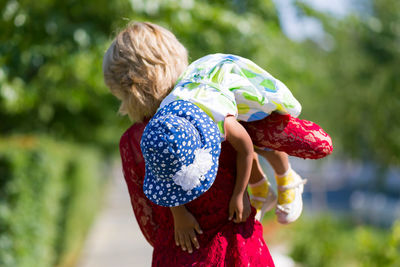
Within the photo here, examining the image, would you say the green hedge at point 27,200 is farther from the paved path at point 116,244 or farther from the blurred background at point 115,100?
the paved path at point 116,244

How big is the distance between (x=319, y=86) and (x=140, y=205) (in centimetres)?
830

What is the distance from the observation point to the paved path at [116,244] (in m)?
7.76

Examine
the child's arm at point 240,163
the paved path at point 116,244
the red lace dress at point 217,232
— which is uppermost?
the child's arm at point 240,163

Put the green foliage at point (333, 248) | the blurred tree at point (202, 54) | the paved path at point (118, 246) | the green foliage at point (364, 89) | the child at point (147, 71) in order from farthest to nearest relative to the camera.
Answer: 1. the green foliage at point (364, 89)
2. the paved path at point (118, 246)
3. the green foliage at point (333, 248)
4. the blurred tree at point (202, 54)
5. the child at point (147, 71)

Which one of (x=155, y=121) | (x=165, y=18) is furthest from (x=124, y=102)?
(x=165, y=18)

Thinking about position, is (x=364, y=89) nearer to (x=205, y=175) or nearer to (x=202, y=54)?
(x=202, y=54)

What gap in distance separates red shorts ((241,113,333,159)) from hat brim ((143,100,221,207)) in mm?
266

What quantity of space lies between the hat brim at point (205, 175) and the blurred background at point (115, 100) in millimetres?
570

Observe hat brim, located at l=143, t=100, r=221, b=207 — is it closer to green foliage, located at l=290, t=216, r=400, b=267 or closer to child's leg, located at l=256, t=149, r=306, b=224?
child's leg, located at l=256, t=149, r=306, b=224

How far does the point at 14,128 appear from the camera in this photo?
921cm

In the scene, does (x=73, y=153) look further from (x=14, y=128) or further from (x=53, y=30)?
(x=53, y=30)

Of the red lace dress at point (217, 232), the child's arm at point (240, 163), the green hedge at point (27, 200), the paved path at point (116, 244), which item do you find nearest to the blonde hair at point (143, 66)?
the red lace dress at point (217, 232)

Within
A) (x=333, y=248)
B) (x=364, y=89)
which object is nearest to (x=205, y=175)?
(x=333, y=248)

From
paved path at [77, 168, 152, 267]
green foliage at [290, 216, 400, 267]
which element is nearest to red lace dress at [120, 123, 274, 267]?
green foliage at [290, 216, 400, 267]
